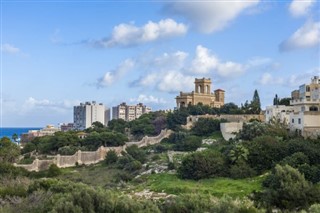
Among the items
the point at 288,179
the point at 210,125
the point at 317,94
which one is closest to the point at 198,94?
the point at 210,125

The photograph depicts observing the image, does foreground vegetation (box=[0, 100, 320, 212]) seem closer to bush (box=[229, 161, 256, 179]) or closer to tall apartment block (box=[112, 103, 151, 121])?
bush (box=[229, 161, 256, 179])

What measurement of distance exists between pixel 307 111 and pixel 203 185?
44.5ft

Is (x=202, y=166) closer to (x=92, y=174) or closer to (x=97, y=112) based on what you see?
(x=92, y=174)

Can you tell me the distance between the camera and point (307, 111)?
40.5m

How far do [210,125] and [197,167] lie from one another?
19.2m

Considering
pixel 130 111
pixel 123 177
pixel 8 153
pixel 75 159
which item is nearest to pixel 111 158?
pixel 75 159

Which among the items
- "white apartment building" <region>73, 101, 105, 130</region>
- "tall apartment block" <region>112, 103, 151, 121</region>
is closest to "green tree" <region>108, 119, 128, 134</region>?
"tall apartment block" <region>112, 103, 151, 121</region>

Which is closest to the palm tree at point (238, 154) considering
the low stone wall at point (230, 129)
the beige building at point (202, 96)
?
the low stone wall at point (230, 129)

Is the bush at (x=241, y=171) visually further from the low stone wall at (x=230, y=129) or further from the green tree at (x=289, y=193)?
the low stone wall at (x=230, y=129)

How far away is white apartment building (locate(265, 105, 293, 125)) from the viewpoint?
145 feet

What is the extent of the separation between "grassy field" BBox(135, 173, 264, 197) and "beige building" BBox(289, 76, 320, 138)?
32.3 feet

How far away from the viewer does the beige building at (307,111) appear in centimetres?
3981

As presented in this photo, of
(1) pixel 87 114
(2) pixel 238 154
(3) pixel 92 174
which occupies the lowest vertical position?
(3) pixel 92 174

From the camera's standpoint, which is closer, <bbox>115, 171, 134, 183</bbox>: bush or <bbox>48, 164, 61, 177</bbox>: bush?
<bbox>115, 171, 134, 183</bbox>: bush
